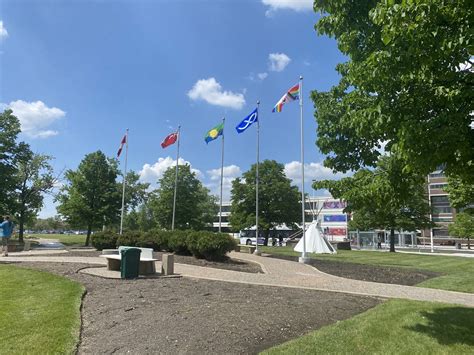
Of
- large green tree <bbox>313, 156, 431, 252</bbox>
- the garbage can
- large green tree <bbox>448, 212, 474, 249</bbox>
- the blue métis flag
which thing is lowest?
the garbage can

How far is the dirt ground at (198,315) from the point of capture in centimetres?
607

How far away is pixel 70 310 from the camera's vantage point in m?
7.75

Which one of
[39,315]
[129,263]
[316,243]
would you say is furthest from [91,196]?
[39,315]

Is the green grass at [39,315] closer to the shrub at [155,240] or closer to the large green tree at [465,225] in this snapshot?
the shrub at [155,240]

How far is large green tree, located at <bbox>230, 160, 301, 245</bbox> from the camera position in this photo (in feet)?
161

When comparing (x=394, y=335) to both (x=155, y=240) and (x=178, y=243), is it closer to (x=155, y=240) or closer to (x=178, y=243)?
(x=178, y=243)

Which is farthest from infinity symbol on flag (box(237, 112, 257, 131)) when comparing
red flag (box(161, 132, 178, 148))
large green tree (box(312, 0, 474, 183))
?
large green tree (box(312, 0, 474, 183))

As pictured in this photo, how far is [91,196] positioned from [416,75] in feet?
125

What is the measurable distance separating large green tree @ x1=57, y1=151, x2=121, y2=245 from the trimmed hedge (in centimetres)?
1447

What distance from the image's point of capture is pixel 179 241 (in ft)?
69.6

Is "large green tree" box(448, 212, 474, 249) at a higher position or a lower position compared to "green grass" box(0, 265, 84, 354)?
higher

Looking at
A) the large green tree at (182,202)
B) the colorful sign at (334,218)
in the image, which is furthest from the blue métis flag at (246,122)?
the colorful sign at (334,218)

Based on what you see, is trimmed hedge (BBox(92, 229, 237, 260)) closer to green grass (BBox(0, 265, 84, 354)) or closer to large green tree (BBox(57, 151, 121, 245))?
green grass (BBox(0, 265, 84, 354))

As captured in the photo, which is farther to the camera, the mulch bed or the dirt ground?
the mulch bed
